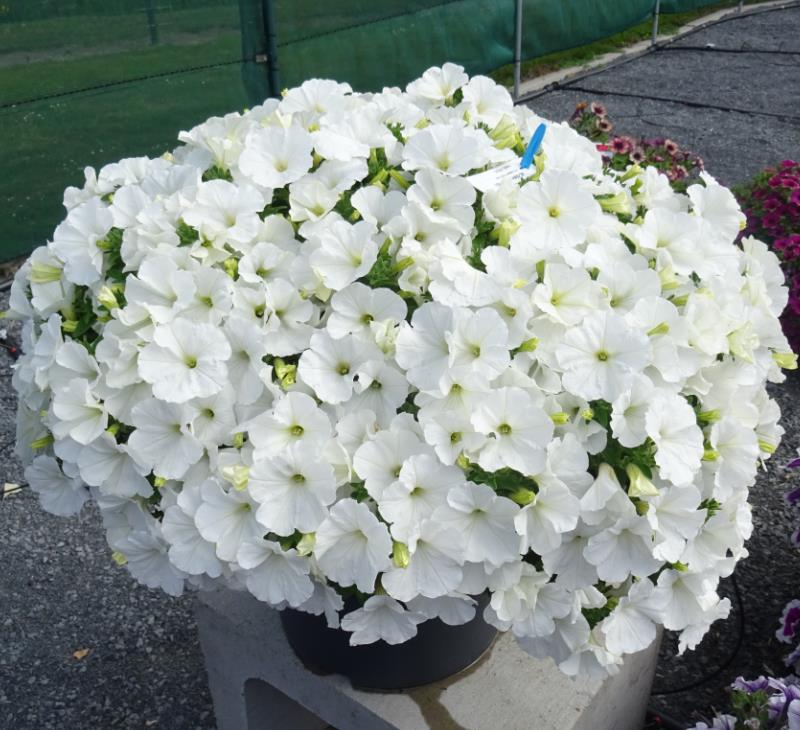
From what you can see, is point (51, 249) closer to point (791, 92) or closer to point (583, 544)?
point (583, 544)

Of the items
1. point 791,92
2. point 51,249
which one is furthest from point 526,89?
point 51,249

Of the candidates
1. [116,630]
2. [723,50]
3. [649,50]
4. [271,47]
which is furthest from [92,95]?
[723,50]

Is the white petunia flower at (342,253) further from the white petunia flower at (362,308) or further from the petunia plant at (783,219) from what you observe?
the petunia plant at (783,219)

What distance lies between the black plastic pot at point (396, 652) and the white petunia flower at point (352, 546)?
1.39 feet

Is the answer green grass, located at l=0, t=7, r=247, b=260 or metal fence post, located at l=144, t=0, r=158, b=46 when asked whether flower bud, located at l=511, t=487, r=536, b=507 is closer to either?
green grass, located at l=0, t=7, r=247, b=260

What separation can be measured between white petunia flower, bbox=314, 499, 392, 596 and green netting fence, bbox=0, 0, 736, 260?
417cm

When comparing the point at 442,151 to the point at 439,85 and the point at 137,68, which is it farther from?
the point at 137,68

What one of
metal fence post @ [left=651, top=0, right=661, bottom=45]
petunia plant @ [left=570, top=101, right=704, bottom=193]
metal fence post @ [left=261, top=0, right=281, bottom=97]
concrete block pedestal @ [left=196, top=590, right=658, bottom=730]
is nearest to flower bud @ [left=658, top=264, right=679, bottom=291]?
concrete block pedestal @ [left=196, top=590, right=658, bottom=730]

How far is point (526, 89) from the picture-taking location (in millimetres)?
8594

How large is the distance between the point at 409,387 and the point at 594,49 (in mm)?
9913

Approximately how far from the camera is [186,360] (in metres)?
1.25

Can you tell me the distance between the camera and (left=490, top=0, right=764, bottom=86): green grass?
30.2 feet

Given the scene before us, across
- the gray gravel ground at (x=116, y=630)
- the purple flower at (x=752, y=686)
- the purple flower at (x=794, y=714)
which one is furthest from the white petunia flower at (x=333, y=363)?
the gray gravel ground at (x=116, y=630)

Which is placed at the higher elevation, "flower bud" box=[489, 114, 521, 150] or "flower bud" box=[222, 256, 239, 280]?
"flower bud" box=[489, 114, 521, 150]
